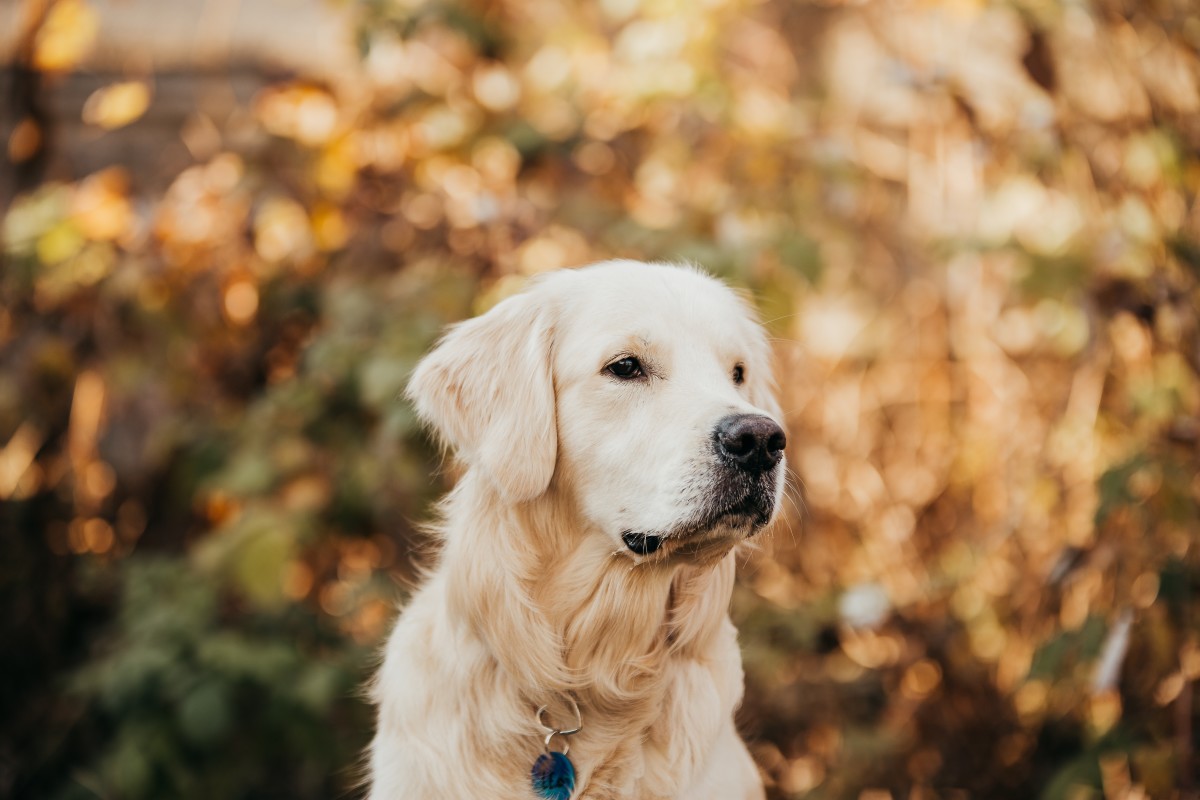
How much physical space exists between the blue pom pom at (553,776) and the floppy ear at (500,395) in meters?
0.51

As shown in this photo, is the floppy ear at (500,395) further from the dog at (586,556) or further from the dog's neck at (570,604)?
the dog's neck at (570,604)

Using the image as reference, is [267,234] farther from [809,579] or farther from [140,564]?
[809,579]

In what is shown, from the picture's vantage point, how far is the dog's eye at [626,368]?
2162mm

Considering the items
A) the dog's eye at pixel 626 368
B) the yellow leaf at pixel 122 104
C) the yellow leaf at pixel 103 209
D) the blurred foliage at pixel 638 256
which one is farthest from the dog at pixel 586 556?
the yellow leaf at pixel 122 104

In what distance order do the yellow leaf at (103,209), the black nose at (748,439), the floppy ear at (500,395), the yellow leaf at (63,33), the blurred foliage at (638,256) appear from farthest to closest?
1. the yellow leaf at (63,33)
2. the yellow leaf at (103,209)
3. the blurred foliage at (638,256)
4. the floppy ear at (500,395)
5. the black nose at (748,439)

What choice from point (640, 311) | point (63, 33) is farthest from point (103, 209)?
point (640, 311)

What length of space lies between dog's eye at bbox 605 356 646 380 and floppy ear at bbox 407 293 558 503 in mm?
142

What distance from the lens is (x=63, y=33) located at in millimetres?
4188

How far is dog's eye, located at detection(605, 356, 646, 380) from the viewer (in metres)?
2.16

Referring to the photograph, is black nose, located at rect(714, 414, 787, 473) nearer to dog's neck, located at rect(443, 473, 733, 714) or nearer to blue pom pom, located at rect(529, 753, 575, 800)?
dog's neck, located at rect(443, 473, 733, 714)

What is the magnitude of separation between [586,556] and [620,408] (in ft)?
1.03

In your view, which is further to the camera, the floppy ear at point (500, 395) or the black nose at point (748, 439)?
the floppy ear at point (500, 395)

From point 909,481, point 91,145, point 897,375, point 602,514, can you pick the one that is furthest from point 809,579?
point 91,145

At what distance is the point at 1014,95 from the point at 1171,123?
807mm
